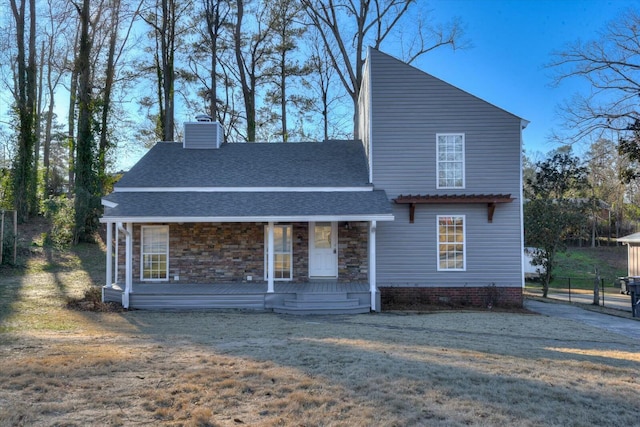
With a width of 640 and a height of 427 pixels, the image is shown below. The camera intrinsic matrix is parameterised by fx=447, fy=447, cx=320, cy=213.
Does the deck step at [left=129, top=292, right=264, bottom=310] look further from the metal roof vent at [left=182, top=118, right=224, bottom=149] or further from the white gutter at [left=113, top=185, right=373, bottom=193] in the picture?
the metal roof vent at [left=182, top=118, right=224, bottom=149]

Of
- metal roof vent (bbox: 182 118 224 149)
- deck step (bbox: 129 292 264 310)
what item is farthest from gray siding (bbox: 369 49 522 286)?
metal roof vent (bbox: 182 118 224 149)

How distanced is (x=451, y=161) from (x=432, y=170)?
0.61 meters

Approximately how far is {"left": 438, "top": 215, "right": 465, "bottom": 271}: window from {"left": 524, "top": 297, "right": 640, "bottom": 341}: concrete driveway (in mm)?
2703

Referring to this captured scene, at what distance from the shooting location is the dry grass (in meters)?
3.80

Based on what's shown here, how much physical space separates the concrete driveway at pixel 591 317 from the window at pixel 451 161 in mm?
4409

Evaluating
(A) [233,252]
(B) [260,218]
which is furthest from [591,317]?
(A) [233,252]

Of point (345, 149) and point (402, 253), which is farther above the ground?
point (345, 149)

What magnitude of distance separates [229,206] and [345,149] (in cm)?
537

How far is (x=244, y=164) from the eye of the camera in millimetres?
14453

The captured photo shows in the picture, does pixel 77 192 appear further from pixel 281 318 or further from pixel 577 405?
pixel 577 405

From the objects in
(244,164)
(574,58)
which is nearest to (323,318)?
(244,164)

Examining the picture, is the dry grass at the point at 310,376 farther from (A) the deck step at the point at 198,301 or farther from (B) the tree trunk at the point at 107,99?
(B) the tree trunk at the point at 107,99

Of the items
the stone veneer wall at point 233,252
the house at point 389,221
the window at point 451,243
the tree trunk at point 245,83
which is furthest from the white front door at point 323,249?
the tree trunk at point 245,83

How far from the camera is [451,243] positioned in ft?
41.4
